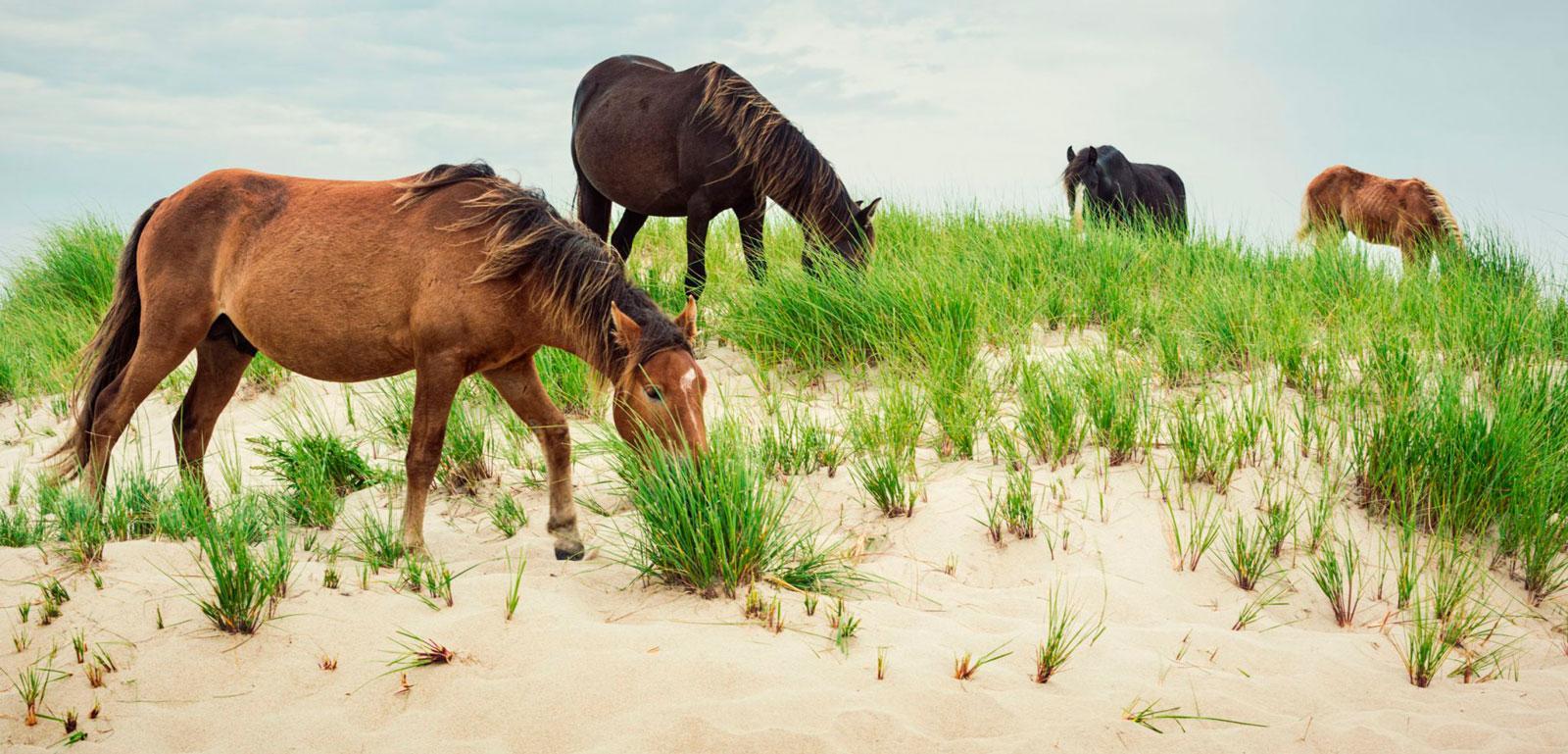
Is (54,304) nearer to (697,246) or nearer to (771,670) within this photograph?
(697,246)

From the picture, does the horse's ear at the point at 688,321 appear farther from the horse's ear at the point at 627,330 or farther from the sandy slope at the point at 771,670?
the sandy slope at the point at 771,670

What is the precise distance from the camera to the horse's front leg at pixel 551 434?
4730mm

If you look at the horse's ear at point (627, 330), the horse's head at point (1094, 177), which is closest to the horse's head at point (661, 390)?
the horse's ear at point (627, 330)

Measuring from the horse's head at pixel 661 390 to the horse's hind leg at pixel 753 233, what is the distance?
11.4 feet

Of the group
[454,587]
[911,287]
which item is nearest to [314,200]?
[454,587]

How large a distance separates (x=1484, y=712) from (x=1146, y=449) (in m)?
1.87

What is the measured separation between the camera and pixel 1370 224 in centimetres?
1159

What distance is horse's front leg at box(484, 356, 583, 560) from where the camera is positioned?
15.5ft

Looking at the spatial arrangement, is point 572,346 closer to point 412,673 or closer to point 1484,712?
point 412,673

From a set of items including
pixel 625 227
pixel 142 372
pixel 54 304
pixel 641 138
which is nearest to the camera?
pixel 142 372

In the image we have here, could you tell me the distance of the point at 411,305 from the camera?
4.45m

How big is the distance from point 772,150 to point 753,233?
0.76 metres

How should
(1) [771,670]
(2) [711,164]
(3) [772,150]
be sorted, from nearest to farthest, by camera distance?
(1) [771,670]
(3) [772,150]
(2) [711,164]

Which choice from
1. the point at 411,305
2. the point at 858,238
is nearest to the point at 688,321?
the point at 411,305
